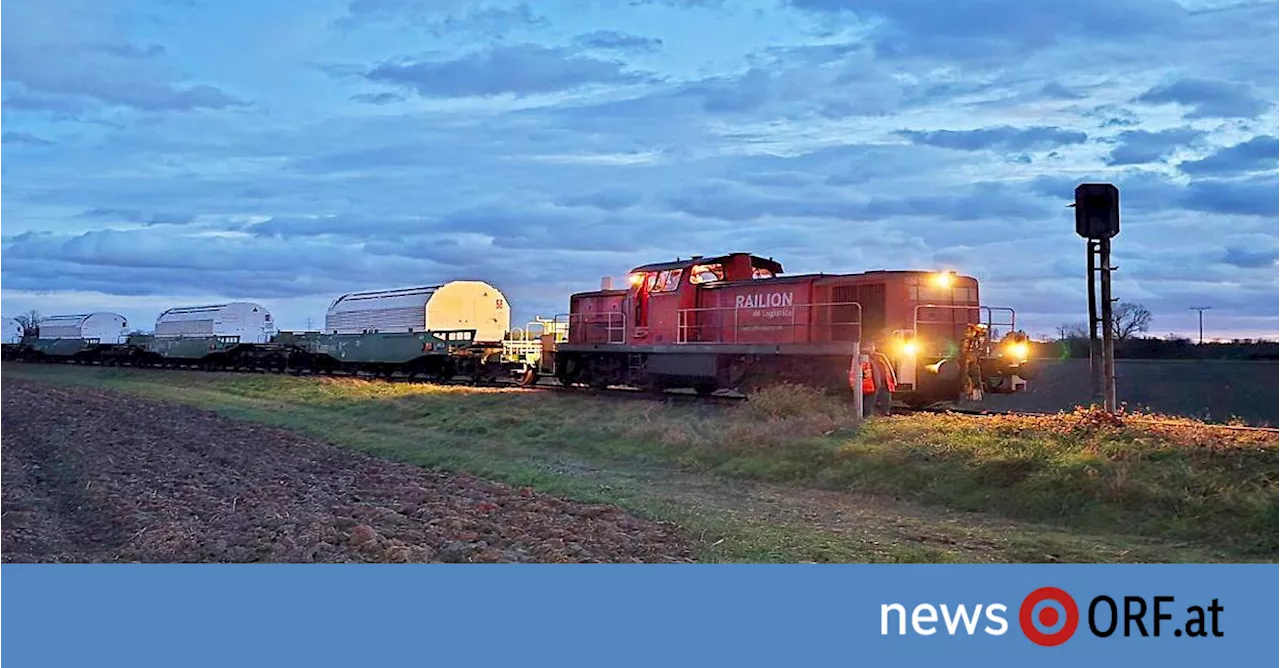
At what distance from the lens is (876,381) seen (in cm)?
1752

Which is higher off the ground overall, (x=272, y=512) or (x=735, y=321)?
(x=735, y=321)

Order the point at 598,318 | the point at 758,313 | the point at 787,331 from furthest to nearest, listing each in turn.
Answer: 1. the point at 598,318
2. the point at 758,313
3. the point at 787,331

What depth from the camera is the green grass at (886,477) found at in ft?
30.4

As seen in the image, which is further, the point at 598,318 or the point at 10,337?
the point at 10,337

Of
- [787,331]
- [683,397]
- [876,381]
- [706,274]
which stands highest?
[706,274]

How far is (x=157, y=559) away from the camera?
7.70 metres

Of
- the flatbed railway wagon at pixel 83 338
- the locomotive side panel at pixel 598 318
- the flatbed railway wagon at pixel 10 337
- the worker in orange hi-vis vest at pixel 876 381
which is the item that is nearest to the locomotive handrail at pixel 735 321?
the worker in orange hi-vis vest at pixel 876 381

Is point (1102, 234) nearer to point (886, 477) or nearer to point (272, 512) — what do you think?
point (886, 477)

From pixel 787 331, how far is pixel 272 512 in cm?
1288

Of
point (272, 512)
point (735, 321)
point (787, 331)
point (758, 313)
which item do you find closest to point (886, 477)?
point (272, 512)

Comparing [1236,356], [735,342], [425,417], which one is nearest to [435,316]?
[425,417]

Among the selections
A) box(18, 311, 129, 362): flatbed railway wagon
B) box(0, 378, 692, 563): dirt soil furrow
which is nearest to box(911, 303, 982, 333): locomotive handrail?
box(0, 378, 692, 563): dirt soil furrow

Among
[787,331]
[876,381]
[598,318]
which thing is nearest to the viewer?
[876,381]

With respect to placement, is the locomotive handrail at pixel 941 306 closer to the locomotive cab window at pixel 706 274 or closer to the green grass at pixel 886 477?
the green grass at pixel 886 477
